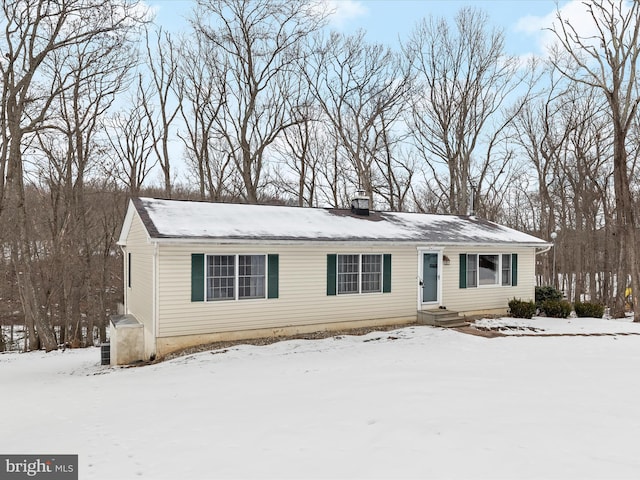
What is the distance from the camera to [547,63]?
23.2 meters

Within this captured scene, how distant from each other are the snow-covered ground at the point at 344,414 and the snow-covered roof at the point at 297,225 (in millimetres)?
3031

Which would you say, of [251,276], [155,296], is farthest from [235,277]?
[155,296]

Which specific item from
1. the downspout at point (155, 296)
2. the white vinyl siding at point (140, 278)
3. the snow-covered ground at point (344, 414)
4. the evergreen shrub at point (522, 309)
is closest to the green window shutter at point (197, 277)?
the downspout at point (155, 296)

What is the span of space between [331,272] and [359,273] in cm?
96

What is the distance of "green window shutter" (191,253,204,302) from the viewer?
9.92 metres

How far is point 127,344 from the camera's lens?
10.4 metres

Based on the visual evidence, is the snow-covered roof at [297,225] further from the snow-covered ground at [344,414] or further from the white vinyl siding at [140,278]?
the snow-covered ground at [344,414]

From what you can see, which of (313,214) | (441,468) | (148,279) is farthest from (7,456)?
(313,214)

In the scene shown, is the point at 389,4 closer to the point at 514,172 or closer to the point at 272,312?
the point at 272,312

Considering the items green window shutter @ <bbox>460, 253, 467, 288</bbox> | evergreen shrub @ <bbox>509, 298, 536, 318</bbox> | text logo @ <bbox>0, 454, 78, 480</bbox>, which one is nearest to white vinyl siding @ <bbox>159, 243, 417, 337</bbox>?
green window shutter @ <bbox>460, 253, 467, 288</bbox>

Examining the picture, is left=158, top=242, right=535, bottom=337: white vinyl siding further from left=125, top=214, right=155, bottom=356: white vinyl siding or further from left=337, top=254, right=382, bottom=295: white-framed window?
left=125, top=214, right=155, bottom=356: white vinyl siding

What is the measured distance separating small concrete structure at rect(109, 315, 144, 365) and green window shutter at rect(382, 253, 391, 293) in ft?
22.8

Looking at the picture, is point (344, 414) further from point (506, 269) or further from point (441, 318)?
point (506, 269)

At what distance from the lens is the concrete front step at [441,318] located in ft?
40.9
